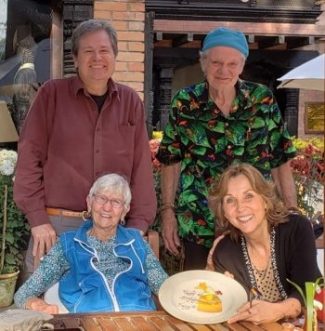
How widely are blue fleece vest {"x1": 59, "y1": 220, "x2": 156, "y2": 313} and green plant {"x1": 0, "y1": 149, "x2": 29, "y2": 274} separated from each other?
1.80m

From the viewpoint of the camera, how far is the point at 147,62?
5.56m

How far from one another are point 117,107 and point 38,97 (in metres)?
0.36

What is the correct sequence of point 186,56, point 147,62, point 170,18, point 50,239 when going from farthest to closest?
point 186,56 → point 170,18 → point 147,62 → point 50,239

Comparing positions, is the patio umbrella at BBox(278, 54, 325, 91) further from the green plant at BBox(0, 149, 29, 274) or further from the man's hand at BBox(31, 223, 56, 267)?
the green plant at BBox(0, 149, 29, 274)

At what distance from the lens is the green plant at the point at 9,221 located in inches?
175

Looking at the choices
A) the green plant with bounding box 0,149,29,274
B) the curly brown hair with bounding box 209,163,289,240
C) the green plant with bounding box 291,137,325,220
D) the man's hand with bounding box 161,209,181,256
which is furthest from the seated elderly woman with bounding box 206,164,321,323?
the green plant with bounding box 291,137,325,220

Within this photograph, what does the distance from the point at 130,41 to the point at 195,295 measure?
343 centimetres

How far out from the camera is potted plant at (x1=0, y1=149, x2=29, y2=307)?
4453 millimetres

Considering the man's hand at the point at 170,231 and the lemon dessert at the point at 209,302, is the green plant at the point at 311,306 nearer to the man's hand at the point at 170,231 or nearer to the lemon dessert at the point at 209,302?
the lemon dessert at the point at 209,302

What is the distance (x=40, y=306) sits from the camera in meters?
2.53

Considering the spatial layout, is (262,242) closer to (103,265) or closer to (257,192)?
(257,192)

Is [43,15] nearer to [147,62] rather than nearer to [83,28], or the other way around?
[147,62]

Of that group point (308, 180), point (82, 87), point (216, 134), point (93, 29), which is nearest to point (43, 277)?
point (82, 87)

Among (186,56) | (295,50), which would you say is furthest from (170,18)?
(295,50)
